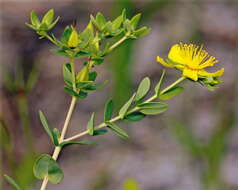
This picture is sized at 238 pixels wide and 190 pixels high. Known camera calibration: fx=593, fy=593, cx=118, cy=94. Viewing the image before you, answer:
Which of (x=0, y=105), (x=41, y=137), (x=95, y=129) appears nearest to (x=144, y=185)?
(x=41, y=137)

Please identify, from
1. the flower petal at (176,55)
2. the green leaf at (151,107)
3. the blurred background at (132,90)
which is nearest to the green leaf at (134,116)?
the green leaf at (151,107)

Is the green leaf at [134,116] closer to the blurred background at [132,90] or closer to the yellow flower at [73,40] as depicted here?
the yellow flower at [73,40]

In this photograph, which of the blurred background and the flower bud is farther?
the blurred background

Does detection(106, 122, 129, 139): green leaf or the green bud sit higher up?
the green bud

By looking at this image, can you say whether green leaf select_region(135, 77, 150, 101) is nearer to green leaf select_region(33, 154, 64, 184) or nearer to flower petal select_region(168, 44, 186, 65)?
flower petal select_region(168, 44, 186, 65)

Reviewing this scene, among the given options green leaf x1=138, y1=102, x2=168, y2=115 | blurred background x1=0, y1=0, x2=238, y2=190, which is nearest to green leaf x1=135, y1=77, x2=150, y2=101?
green leaf x1=138, y1=102, x2=168, y2=115

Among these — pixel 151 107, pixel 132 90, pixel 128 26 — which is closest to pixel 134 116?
pixel 151 107

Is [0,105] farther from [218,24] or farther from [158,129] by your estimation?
[218,24]

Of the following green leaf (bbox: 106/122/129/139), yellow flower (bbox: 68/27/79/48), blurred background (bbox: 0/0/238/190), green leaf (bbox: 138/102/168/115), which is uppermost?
yellow flower (bbox: 68/27/79/48)
